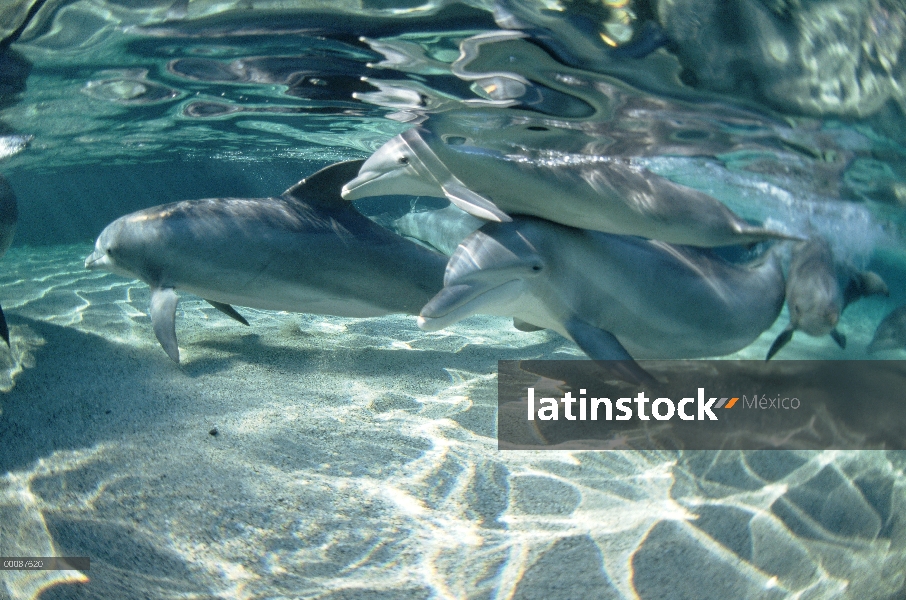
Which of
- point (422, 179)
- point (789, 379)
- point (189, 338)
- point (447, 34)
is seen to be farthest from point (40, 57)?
point (789, 379)

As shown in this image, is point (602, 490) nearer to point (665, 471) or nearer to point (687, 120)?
point (665, 471)

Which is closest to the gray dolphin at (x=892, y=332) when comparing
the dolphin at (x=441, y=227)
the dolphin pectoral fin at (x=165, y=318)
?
the dolphin at (x=441, y=227)

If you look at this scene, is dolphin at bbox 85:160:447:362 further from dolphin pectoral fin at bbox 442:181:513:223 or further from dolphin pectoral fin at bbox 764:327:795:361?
dolphin pectoral fin at bbox 764:327:795:361

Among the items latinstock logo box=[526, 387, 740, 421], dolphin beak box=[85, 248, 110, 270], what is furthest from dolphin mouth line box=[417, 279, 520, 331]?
dolphin beak box=[85, 248, 110, 270]

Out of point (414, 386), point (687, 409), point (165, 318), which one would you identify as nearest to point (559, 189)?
point (414, 386)

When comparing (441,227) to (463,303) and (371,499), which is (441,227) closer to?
(463,303)

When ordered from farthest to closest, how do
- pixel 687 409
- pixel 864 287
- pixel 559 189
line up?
1. pixel 864 287
2. pixel 687 409
3. pixel 559 189

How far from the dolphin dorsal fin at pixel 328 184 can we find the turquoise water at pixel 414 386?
1.79 meters

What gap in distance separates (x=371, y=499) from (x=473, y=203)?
8.51 ft

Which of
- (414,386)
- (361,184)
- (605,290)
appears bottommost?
(414,386)

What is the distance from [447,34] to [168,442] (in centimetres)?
514

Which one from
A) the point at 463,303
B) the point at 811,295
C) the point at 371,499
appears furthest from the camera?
the point at 811,295

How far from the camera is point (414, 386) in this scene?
18.1 ft

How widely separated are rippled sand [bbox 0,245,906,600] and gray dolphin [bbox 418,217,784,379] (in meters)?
1.07
